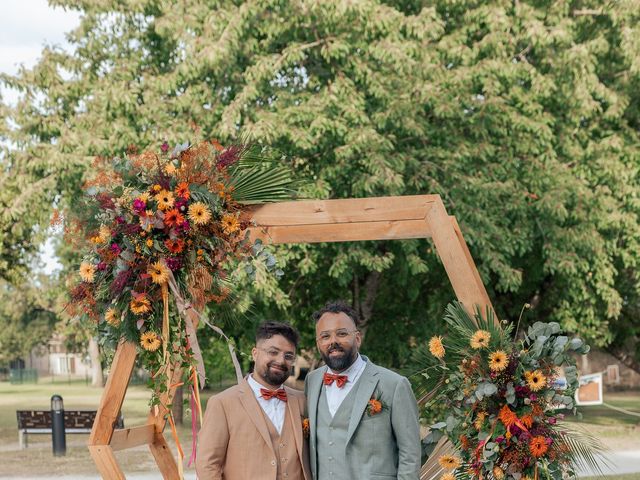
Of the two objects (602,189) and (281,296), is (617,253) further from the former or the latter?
(281,296)

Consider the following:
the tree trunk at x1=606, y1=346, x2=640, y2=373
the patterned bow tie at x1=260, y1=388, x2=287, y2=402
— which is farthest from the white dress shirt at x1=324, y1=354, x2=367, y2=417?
the tree trunk at x1=606, y1=346, x2=640, y2=373

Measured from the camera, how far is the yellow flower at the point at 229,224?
5.27 m

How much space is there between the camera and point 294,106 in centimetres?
1392

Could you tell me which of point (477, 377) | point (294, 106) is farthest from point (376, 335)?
point (477, 377)

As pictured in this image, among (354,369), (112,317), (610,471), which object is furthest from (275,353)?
(610,471)

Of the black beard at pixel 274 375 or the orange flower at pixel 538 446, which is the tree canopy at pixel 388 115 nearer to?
the orange flower at pixel 538 446

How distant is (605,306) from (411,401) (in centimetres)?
1360

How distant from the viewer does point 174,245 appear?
5148mm

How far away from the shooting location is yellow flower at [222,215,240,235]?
207 inches

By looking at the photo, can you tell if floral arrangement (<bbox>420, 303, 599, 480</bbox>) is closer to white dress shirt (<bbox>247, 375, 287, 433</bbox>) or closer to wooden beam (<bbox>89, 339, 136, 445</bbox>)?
white dress shirt (<bbox>247, 375, 287, 433</bbox>)

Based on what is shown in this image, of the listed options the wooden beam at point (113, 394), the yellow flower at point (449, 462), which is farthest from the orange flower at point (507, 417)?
the wooden beam at point (113, 394)

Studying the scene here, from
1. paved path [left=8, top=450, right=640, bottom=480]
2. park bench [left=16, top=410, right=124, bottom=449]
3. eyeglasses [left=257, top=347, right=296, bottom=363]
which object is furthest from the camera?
park bench [left=16, top=410, right=124, bottom=449]

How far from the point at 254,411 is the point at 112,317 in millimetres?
1036

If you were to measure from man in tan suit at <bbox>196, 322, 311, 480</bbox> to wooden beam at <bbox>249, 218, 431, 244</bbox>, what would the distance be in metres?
1.09
